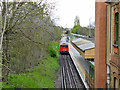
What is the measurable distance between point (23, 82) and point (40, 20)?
12.0 feet

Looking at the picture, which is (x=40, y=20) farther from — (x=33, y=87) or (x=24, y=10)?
(x=33, y=87)

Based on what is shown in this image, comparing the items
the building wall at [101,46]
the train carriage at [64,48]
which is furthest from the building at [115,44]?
the train carriage at [64,48]

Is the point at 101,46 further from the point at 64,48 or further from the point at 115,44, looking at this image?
the point at 64,48

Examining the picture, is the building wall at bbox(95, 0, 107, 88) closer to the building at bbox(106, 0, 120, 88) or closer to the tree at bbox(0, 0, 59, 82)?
the building at bbox(106, 0, 120, 88)

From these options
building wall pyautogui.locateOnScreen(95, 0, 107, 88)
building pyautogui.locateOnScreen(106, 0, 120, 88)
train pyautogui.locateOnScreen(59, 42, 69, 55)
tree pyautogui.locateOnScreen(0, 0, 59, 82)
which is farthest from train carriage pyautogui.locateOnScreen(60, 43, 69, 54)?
building pyautogui.locateOnScreen(106, 0, 120, 88)

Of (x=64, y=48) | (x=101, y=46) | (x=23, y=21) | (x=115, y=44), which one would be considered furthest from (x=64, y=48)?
(x=115, y=44)

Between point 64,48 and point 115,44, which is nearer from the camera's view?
point 115,44

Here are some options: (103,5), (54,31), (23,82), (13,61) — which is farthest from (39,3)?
(13,61)

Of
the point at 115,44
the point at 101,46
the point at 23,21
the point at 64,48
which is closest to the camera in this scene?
the point at 115,44

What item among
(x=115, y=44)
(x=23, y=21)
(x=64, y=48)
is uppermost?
(x=23, y=21)

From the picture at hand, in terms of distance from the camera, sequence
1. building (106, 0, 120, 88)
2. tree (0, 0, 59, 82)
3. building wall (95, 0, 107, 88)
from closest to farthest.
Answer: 1. building (106, 0, 120, 88)
2. building wall (95, 0, 107, 88)
3. tree (0, 0, 59, 82)

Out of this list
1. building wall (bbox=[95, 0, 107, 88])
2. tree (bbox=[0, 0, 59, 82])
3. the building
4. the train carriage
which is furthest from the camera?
the train carriage

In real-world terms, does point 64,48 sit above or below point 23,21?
below

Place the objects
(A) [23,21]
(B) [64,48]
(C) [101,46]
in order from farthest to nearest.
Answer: (B) [64,48]
(A) [23,21]
(C) [101,46]
